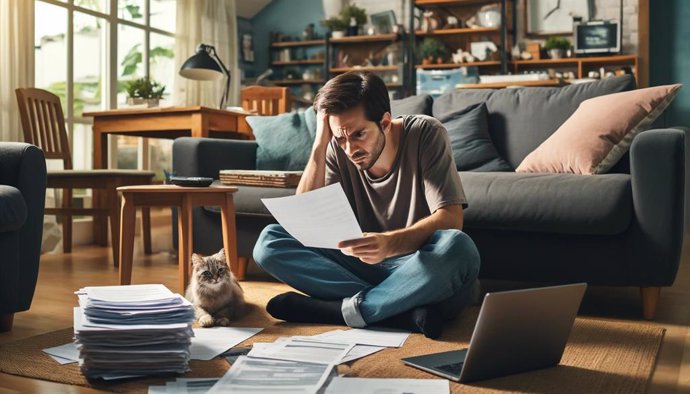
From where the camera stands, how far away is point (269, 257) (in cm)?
216

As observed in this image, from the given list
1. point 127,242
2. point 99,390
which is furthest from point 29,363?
point 127,242

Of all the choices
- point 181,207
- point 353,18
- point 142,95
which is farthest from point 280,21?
point 181,207

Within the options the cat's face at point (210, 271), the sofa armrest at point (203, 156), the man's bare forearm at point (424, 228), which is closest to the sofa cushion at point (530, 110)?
the sofa armrest at point (203, 156)

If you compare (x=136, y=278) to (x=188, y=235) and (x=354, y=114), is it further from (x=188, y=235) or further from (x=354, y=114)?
(x=354, y=114)

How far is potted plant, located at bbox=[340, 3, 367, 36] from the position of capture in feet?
22.7

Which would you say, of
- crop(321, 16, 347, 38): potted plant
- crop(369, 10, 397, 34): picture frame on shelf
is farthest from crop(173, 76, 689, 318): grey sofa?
crop(321, 16, 347, 38): potted plant

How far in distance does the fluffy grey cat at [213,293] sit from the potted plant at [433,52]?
4.72 m

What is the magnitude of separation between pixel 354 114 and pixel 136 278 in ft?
5.27

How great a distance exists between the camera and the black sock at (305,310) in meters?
2.06

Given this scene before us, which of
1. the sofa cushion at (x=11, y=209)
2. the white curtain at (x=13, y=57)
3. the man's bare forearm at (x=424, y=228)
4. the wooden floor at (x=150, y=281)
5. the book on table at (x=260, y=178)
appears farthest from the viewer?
the white curtain at (x=13, y=57)

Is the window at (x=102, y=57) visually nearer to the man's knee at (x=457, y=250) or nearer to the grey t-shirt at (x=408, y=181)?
the grey t-shirt at (x=408, y=181)

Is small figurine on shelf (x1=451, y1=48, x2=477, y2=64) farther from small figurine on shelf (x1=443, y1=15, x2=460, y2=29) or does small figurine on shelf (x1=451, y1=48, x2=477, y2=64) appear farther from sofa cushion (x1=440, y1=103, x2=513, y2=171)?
sofa cushion (x1=440, y1=103, x2=513, y2=171)

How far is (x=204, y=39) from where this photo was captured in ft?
19.8

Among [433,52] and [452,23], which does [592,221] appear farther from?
[452,23]
